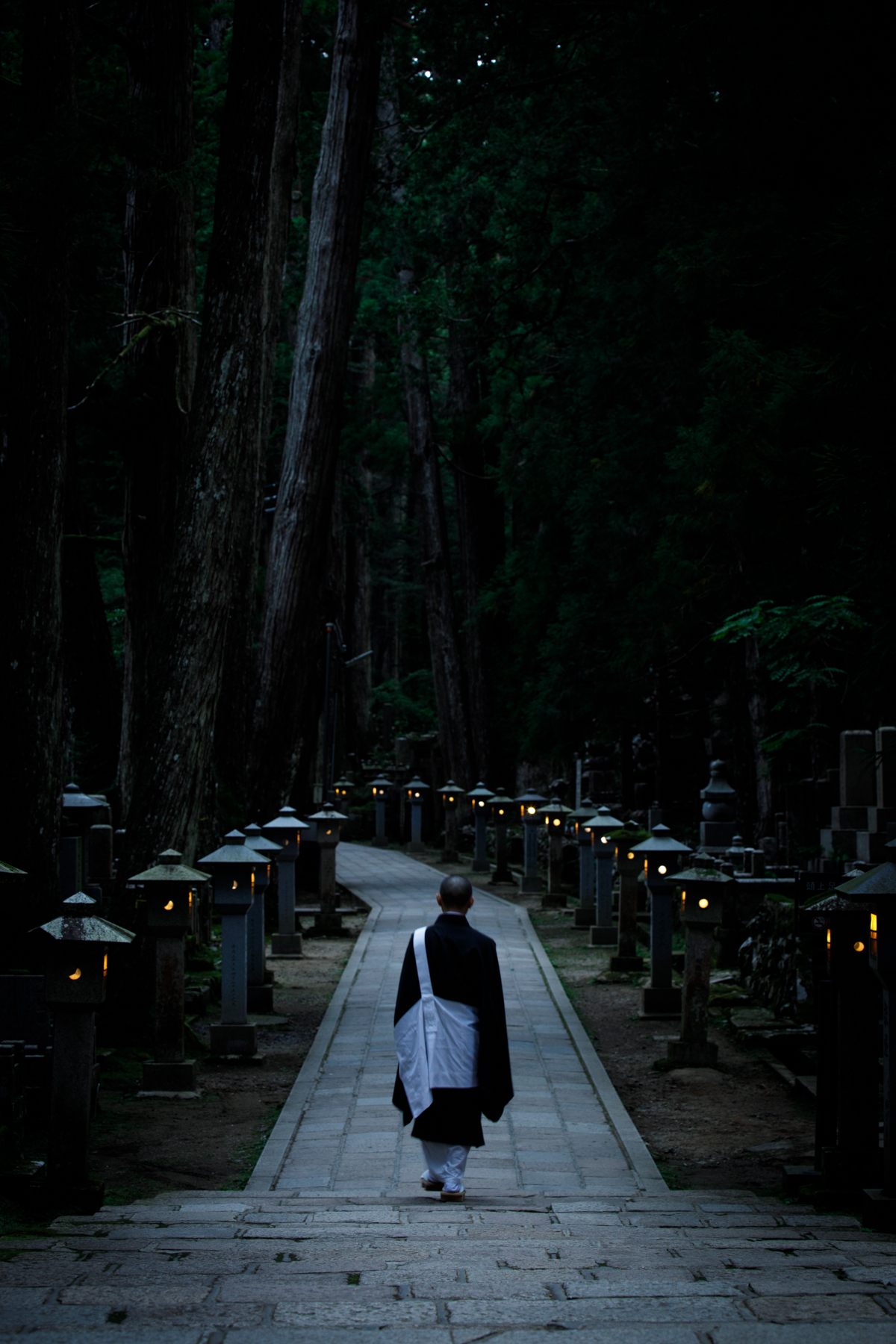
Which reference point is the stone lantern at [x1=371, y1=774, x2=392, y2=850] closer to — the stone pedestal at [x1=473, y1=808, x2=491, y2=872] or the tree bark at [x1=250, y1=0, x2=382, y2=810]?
the stone pedestal at [x1=473, y1=808, x2=491, y2=872]

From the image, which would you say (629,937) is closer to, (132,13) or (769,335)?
(769,335)

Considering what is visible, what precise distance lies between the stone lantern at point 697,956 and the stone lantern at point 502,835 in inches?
624

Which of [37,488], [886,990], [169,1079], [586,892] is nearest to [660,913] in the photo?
[169,1079]

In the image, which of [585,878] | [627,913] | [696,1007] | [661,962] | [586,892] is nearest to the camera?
[696,1007]

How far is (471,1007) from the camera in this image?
25.5 feet

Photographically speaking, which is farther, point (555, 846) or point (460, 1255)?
point (555, 846)

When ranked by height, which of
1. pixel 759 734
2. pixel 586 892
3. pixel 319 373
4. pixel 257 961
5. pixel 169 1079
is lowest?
pixel 169 1079

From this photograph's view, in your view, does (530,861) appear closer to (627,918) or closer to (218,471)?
(627,918)

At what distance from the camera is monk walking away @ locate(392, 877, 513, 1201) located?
755 cm

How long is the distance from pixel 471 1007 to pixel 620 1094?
11.6ft

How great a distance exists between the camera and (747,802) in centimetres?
2027

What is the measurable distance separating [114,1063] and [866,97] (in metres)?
8.05

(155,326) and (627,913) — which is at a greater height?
(155,326)

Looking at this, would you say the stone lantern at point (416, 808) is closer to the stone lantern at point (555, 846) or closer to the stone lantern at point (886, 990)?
the stone lantern at point (555, 846)
